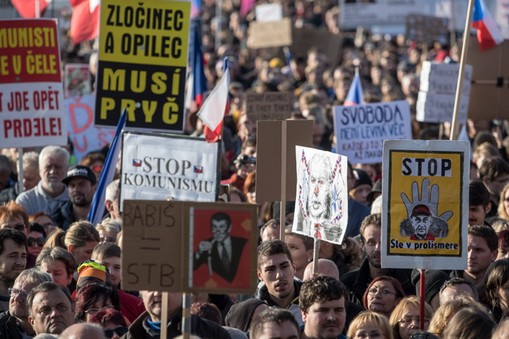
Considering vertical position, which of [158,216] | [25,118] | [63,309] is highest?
[25,118]

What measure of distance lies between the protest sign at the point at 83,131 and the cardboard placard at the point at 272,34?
28.6 ft

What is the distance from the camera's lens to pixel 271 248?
28.1ft

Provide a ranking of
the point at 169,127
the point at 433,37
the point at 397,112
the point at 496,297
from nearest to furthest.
→ the point at 496,297, the point at 169,127, the point at 397,112, the point at 433,37

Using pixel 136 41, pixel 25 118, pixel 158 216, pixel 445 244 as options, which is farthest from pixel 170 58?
pixel 158 216

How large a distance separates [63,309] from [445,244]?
212 centimetres

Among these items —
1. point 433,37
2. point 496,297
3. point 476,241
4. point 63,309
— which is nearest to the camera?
point 63,309

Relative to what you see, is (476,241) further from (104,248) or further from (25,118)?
(25,118)

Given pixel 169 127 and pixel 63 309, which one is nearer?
pixel 63 309

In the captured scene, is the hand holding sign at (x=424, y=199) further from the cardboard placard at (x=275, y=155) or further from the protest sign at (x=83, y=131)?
the protest sign at (x=83, y=131)

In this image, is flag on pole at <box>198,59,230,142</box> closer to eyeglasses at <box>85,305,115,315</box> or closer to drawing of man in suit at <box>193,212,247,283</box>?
eyeglasses at <box>85,305,115,315</box>

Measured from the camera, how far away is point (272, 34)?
2502 cm

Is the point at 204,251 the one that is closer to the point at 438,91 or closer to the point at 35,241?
the point at 35,241

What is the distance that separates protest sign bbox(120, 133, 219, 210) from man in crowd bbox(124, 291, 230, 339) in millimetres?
965

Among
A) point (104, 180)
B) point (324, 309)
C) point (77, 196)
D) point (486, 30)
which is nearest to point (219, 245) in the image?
point (324, 309)
